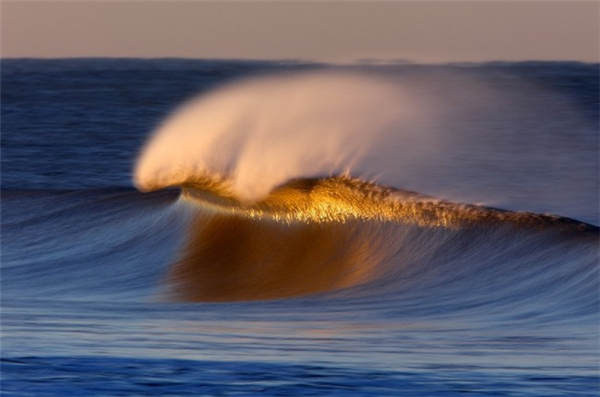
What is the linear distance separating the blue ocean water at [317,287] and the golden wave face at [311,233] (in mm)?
24

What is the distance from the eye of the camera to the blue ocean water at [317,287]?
5719mm

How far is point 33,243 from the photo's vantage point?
475 inches

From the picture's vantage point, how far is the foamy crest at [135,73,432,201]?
38.3 feet

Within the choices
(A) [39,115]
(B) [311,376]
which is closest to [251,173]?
(B) [311,376]

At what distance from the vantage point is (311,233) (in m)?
10.6

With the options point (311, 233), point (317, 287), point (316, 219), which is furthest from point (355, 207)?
point (317, 287)

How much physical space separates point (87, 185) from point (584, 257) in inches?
382

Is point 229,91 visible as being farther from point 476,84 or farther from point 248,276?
point 476,84

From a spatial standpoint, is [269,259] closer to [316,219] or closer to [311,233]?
[311,233]

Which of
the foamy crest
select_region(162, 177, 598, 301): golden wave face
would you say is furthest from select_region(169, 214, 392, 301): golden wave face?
the foamy crest

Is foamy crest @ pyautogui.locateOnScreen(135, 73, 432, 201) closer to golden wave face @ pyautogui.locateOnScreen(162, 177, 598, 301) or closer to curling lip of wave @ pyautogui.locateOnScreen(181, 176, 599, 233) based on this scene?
curling lip of wave @ pyautogui.locateOnScreen(181, 176, 599, 233)

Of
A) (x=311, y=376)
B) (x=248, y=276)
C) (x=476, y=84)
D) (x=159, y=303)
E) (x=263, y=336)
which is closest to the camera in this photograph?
(x=311, y=376)

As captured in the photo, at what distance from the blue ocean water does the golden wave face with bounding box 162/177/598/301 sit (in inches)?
1.0

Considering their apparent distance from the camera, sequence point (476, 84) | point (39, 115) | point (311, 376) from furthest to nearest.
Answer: point (476, 84)
point (39, 115)
point (311, 376)
